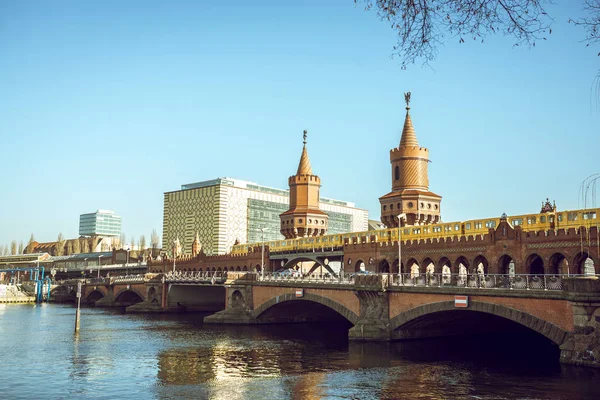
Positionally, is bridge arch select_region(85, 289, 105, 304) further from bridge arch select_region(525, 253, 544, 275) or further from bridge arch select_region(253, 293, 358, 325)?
bridge arch select_region(525, 253, 544, 275)

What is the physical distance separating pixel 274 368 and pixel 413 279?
14539 millimetres

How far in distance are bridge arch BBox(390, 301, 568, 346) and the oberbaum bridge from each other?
0.07 meters

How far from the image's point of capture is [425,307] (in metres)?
45.6

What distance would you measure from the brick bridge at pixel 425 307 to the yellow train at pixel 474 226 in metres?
10.5

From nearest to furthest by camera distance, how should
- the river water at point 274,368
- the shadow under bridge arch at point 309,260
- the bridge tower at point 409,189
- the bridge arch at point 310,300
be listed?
the river water at point 274,368 → the bridge arch at point 310,300 → the bridge tower at point 409,189 → the shadow under bridge arch at point 309,260

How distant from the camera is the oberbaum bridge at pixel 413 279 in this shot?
37.2 metres

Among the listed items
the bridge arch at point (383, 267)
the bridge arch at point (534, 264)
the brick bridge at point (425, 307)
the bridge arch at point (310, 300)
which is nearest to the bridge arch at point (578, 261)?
the bridge arch at point (534, 264)

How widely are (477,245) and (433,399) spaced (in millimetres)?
36955

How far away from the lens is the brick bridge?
34094 millimetres

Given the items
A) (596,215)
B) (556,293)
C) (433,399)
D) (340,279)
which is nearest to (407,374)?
(433,399)

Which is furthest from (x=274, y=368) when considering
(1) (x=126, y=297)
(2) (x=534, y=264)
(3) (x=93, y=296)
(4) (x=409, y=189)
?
(3) (x=93, y=296)

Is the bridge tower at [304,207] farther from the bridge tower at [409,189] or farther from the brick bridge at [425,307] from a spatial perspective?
the brick bridge at [425,307]

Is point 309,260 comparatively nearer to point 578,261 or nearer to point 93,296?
point 578,261

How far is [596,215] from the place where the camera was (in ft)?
178
